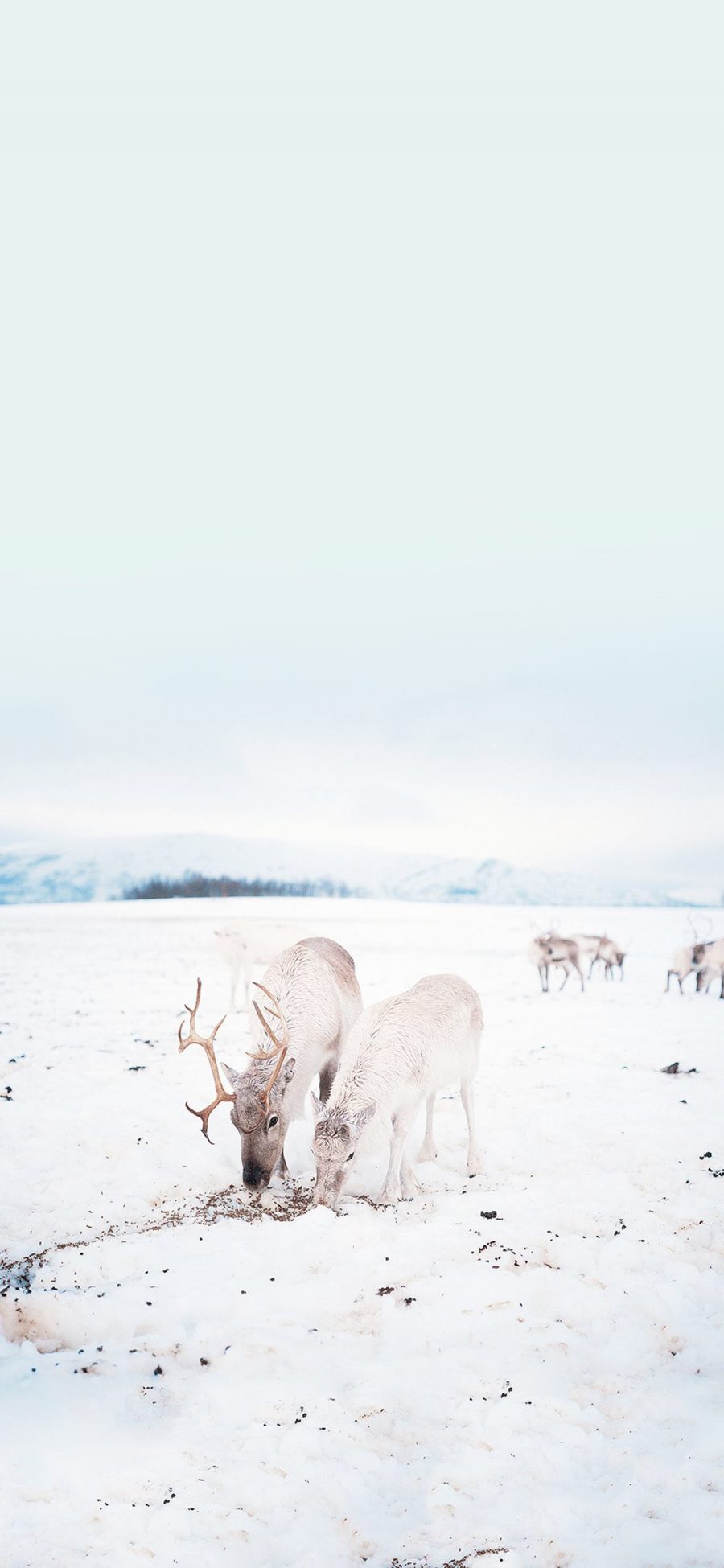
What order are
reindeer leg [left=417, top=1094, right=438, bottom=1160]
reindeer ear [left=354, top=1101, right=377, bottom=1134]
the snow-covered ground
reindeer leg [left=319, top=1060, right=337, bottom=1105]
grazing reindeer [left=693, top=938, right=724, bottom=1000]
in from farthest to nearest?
grazing reindeer [left=693, top=938, right=724, bottom=1000], reindeer leg [left=319, top=1060, right=337, bottom=1105], reindeer leg [left=417, top=1094, right=438, bottom=1160], reindeer ear [left=354, top=1101, right=377, bottom=1134], the snow-covered ground

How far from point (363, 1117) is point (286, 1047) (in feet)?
3.93

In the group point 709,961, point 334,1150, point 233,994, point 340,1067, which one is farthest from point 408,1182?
point 709,961

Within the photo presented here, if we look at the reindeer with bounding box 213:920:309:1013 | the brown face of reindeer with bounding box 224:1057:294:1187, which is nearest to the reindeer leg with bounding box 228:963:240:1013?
the reindeer with bounding box 213:920:309:1013

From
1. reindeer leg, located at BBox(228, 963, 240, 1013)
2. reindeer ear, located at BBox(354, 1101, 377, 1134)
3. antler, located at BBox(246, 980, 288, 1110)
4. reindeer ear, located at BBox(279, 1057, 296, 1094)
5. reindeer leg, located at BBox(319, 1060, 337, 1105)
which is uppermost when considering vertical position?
antler, located at BBox(246, 980, 288, 1110)

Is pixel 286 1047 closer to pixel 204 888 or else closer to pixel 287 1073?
pixel 287 1073

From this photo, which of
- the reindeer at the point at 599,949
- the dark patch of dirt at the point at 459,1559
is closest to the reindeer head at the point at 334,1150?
the dark patch of dirt at the point at 459,1559

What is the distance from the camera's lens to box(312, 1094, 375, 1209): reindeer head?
22.8 feet

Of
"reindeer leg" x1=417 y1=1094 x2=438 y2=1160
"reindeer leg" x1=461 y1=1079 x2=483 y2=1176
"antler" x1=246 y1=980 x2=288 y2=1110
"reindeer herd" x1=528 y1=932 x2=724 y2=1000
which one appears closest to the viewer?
"antler" x1=246 y1=980 x2=288 y2=1110

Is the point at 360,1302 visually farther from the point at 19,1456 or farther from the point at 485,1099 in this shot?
the point at 485,1099

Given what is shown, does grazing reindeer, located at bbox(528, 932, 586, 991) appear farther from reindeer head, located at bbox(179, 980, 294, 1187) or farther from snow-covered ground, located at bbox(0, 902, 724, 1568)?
reindeer head, located at bbox(179, 980, 294, 1187)

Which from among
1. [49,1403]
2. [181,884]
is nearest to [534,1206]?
[49,1403]

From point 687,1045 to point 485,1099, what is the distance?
5682mm

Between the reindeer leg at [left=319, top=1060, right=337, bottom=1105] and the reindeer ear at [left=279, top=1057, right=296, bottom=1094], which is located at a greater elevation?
the reindeer ear at [left=279, top=1057, right=296, bottom=1094]

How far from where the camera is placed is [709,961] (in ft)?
71.6
